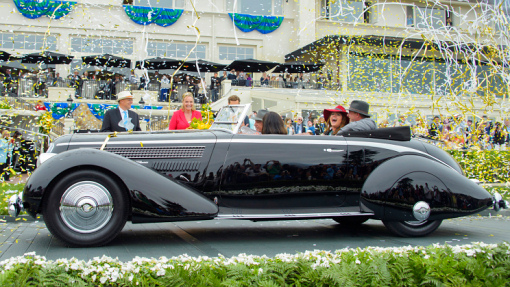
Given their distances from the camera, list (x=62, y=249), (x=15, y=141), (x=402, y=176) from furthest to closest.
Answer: (x=15, y=141), (x=402, y=176), (x=62, y=249)

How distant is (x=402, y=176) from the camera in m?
4.95

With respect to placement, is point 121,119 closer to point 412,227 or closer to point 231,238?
point 231,238

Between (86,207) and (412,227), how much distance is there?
3539 mm

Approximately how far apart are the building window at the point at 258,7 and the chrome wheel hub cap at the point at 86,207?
29170 millimetres

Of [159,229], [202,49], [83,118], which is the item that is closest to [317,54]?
[202,49]

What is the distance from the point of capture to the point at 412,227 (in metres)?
5.25

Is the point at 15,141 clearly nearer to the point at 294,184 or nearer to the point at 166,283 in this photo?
the point at 294,184

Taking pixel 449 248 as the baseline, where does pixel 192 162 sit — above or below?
above

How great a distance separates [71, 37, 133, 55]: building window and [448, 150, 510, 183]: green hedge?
22834 millimetres

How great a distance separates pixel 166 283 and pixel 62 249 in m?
1.88

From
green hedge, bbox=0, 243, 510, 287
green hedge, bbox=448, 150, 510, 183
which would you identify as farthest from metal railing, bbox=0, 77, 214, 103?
green hedge, bbox=0, 243, 510, 287

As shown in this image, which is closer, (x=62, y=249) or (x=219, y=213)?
(x=62, y=249)

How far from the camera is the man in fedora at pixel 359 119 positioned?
5562 mm

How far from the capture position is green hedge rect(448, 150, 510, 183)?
10.8 metres
